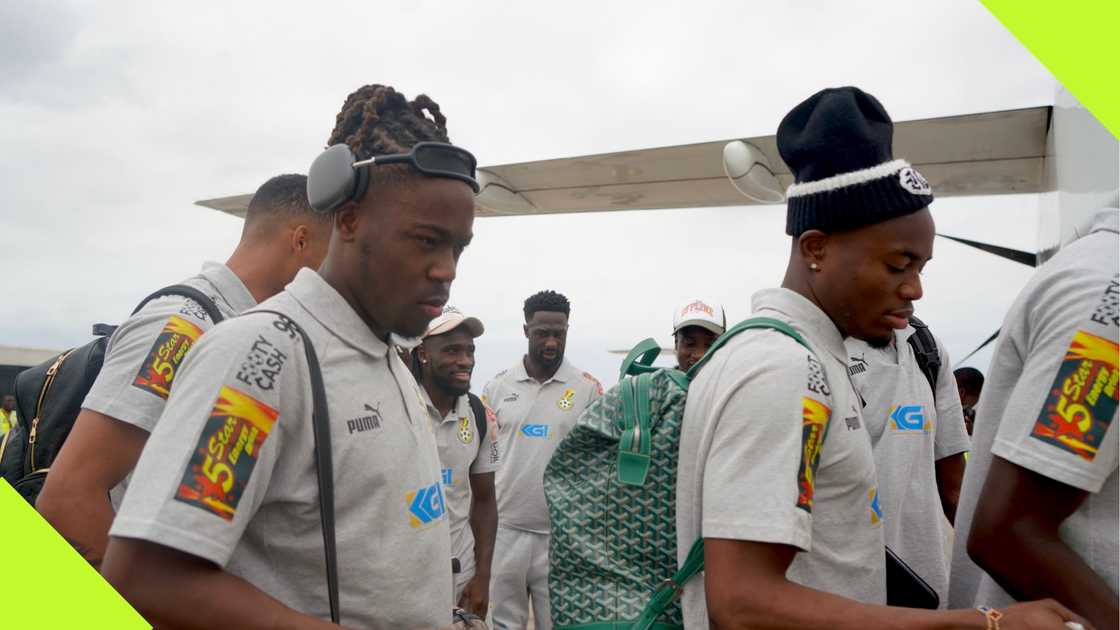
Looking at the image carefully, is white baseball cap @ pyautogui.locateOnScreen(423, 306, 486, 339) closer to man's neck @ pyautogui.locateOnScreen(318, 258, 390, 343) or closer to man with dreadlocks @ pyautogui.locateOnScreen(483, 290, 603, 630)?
man with dreadlocks @ pyautogui.locateOnScreen(483, 290, 603, 630)

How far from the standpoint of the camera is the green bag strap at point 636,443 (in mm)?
1666

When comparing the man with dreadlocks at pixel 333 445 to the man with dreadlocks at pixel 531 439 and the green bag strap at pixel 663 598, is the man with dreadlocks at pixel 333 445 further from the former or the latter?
the man with dreadlocks at pixel 531 439

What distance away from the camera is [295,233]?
2.65m

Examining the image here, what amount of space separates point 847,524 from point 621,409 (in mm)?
531

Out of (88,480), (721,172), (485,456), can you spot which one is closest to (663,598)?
(88,480)

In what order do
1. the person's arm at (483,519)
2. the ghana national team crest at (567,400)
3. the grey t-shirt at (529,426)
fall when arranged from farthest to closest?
the ghana national team crest at (567,400) → the grey t-shirt at (529,426) → the person's arm at (483,519)

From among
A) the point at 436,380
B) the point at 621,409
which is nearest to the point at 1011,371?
the point at 621,409

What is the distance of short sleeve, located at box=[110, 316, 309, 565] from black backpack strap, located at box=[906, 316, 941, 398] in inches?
120

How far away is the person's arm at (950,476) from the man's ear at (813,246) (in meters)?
2.34

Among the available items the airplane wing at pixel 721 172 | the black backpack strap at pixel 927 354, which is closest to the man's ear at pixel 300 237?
the black backpack strap at pixel 927 354

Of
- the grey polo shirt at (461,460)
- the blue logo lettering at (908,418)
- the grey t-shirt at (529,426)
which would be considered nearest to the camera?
the blue logo lettering at (908,418)

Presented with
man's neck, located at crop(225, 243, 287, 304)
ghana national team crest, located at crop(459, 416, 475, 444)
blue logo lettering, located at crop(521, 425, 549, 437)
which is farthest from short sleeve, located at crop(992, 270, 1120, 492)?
blue logo lettering, located at crop(521, 425, 549, 437)

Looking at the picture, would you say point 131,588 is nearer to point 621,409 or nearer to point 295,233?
point 621,409

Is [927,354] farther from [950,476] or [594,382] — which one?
[594,382]
